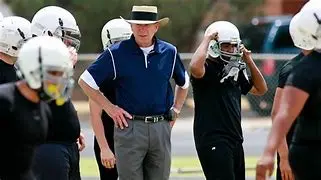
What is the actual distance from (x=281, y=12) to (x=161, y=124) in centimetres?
2641

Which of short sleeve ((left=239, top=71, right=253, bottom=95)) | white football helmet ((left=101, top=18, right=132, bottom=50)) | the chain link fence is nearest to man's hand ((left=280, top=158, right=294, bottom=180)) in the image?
short sleeve ((left=239, top=71, right=253, bottom=95))

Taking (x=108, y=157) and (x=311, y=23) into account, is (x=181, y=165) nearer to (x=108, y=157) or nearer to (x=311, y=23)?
(x=108, y=157)

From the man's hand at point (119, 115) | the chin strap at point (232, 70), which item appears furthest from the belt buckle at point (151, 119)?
the chin strap at point (232, 70)

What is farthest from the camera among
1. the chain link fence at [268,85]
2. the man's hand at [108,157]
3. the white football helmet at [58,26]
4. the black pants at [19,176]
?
the chain link fence at [268,85]

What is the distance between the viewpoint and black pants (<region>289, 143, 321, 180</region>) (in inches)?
264

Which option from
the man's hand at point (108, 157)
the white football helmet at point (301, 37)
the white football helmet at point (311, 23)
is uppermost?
the white football helmet at point (311, 23)

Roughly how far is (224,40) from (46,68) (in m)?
2.70

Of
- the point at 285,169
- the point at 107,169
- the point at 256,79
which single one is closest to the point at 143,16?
the point at 256,79

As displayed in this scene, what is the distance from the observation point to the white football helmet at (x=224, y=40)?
863 cm

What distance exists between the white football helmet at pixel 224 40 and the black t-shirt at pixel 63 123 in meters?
1.73

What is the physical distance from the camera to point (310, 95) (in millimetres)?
6602

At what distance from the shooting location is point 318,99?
6.62m

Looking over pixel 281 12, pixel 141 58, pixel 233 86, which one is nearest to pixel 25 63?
pixel 141 58

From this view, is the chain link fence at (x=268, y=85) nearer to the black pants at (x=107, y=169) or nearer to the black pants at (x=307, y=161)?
the black pants at (x=107, y=169)
